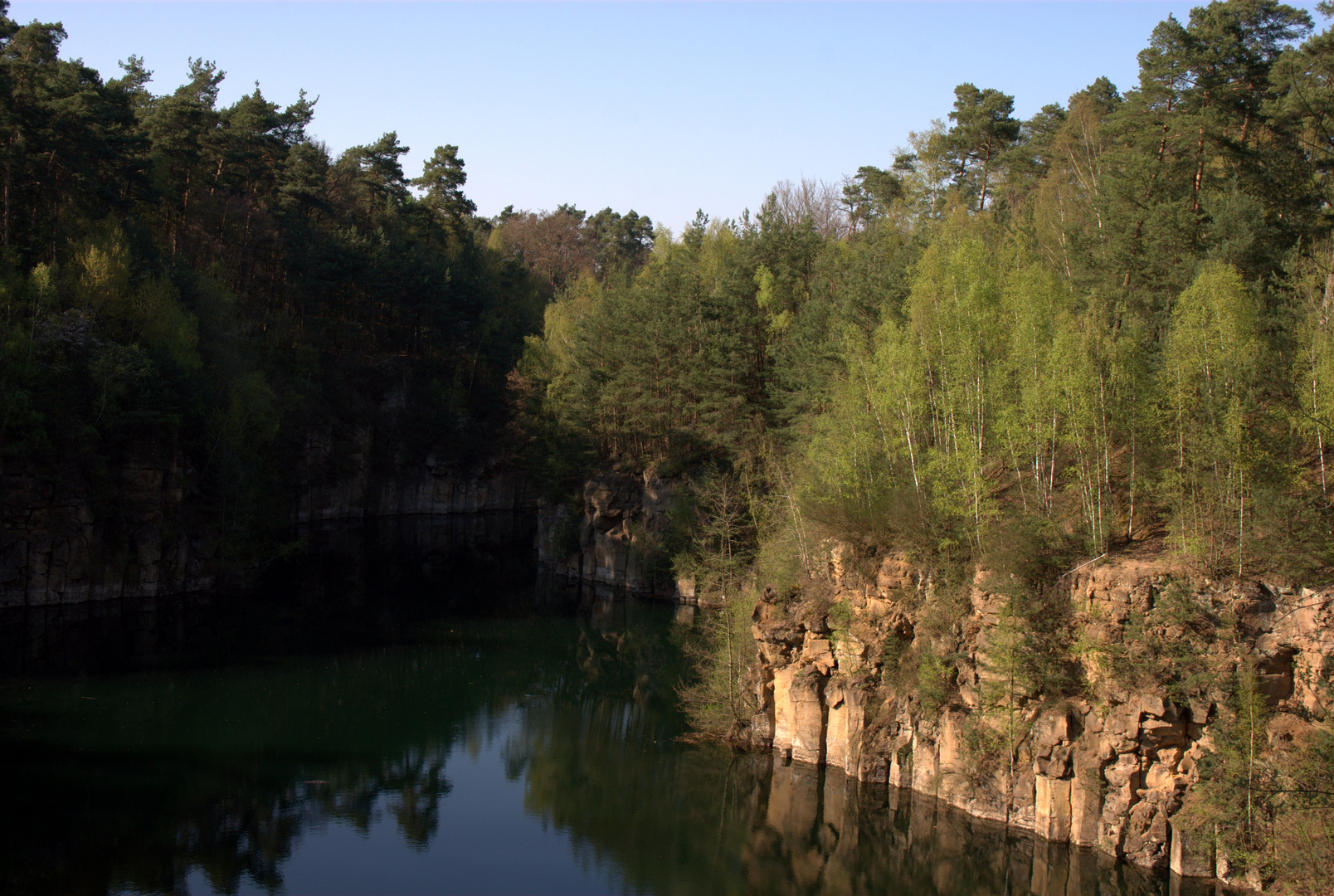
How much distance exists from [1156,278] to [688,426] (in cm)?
2305

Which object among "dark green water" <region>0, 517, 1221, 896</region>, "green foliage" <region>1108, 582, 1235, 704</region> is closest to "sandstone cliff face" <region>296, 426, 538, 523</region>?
"dark green water" <region>0, 517, 1221, 896</region>

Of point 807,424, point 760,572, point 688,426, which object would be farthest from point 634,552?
point 760,572

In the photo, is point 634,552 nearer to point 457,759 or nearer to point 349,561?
point 349,561

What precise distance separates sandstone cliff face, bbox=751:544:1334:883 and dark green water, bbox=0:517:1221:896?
63cm

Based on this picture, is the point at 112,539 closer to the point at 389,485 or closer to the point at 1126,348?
the point at 389,485

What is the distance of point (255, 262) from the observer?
56.8 metres

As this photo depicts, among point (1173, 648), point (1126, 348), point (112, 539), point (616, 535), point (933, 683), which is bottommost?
point (933, 683)

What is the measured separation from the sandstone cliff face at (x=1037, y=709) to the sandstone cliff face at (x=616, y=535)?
61.3 ft

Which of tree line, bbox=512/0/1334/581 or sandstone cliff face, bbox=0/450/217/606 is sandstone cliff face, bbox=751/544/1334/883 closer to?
tree line, bbox=512/0/1334/581

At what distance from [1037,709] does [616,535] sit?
97.5 feet

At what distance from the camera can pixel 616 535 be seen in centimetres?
4641

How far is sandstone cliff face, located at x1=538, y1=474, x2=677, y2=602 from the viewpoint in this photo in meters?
43.4

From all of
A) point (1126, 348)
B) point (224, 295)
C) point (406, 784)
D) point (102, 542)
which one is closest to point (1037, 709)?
point (1126, 348)

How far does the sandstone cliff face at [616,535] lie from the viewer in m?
43.4
